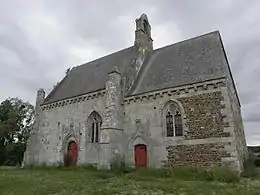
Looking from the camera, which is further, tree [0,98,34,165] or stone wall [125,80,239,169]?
tree [0,98,34,165]

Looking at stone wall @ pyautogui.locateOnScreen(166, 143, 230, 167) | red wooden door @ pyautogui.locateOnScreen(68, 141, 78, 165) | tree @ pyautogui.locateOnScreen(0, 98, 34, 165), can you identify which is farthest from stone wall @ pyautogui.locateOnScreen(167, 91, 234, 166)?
tree @ pyautogui.locateOnScreen(0, 98, 34, 165)

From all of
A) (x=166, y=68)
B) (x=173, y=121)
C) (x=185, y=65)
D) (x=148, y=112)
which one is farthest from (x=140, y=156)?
(x=185, y=65)

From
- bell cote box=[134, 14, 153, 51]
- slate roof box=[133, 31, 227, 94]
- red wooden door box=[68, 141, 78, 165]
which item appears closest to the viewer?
slate roof box=[133, 31, 227, 94]

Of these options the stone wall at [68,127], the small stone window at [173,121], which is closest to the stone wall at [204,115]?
the small stone window at [173,121]

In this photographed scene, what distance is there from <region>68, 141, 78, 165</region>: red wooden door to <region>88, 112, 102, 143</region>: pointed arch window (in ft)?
6.42

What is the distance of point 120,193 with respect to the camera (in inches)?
371

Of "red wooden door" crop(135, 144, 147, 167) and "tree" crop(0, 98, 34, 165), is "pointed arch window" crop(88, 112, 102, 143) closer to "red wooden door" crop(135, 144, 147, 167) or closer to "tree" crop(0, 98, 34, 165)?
"red wooden door" crop(135, 144, 147, 167)

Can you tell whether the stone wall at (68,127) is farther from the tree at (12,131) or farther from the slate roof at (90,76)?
the tree at (12,131)

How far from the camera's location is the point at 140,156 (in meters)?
18.7

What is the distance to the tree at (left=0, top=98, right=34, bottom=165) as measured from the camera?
36.3 m

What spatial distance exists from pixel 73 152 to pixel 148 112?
8378 millimetres

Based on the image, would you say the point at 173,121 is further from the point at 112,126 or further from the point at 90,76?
the point at 90,76

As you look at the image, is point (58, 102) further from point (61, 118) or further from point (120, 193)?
point (120, 193)

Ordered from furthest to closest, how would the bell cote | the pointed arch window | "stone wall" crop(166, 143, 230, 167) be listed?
the bell cote → the pointed arch window → "stone wall" crop(166, 143, 230, 167)
